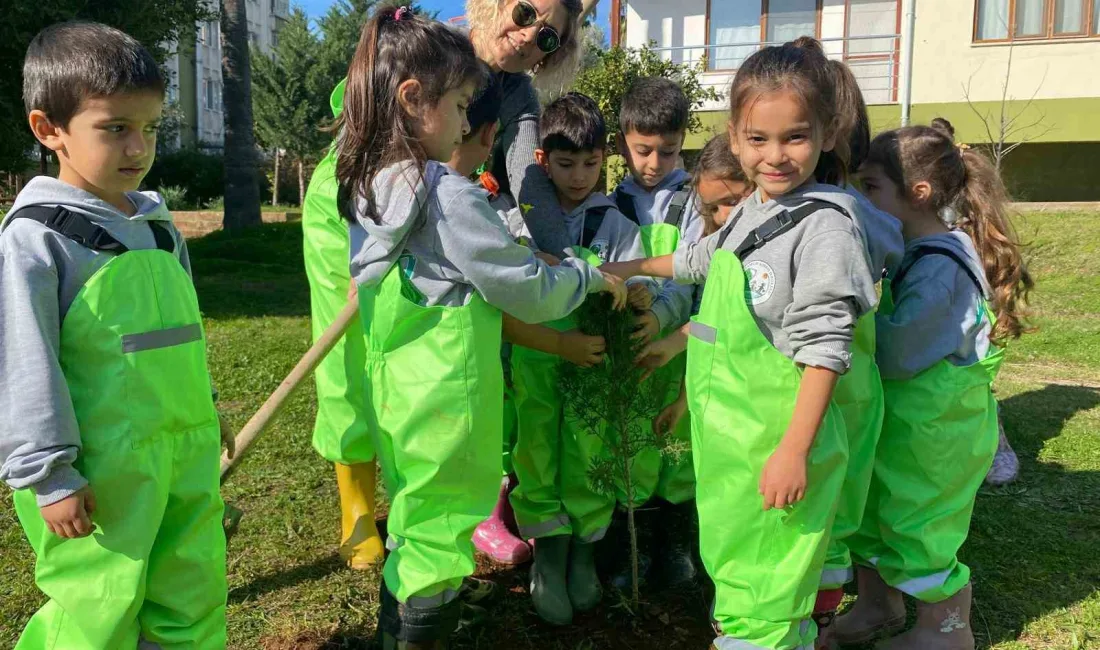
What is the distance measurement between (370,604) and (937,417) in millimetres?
1975

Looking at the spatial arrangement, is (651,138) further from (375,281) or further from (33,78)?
(33,78)

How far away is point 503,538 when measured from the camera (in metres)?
3.50

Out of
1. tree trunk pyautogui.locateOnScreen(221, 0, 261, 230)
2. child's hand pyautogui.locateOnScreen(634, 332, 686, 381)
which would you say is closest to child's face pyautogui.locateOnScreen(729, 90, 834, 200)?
child's hand pyautogui.locateOnScreen(634, 332, 686, 381)

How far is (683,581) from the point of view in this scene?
3230mm

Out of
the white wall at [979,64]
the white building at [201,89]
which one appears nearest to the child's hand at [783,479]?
the white wall at [979,64]

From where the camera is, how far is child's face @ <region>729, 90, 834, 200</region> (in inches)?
86.0

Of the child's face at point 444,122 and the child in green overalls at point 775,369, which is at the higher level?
the child's face at point 444,122

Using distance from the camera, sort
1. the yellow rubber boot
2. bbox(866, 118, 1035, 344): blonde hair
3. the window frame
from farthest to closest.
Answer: the window frame < the yellow rubber boot < bbox(866, 118, 1035, 344): blonde hair

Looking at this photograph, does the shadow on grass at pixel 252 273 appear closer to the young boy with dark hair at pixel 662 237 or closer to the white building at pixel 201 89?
the young boy with dark hair at pixel 662 237

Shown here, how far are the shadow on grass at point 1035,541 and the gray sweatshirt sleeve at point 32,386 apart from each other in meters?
2.83

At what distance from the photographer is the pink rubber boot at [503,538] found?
3455mm

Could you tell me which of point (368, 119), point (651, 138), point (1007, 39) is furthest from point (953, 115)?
point (368, 119)

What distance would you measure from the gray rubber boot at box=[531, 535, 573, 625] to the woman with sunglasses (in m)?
0.74

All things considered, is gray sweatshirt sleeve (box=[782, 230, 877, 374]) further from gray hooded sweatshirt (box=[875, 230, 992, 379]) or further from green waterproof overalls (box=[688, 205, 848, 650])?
gray hooded sweatshirt (box=[875, 230, 992, 379])
